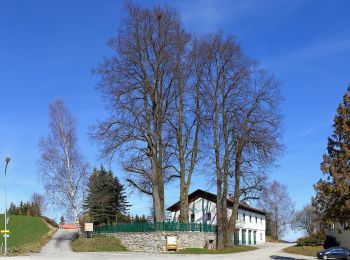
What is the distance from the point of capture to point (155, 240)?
151 feet

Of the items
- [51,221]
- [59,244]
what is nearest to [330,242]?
[59,244]

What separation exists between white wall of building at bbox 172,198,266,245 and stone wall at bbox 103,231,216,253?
18662 millimetres

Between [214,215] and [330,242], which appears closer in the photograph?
[330,242]

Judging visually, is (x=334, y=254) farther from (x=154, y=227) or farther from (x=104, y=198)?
(x=104, y=198)

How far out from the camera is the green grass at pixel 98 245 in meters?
45.8

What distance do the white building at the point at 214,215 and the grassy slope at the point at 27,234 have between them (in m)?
18.2

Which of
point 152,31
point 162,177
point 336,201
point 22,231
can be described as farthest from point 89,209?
point 336,201

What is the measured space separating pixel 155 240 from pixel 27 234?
17.3 meters

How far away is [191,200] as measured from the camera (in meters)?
72.9

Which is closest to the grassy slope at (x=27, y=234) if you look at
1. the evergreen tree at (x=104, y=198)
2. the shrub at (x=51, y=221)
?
the shrub at (x=51, y=221)

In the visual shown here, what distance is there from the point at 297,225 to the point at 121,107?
72.5 metres

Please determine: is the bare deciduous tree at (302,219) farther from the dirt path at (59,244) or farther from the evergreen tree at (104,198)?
the dirt path at (59,244)

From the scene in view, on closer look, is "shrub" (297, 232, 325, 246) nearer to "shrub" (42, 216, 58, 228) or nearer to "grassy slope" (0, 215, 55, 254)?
"grassy slope" (0, 215, 55, 254)

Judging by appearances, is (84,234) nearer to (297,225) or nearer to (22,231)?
(22,231)
